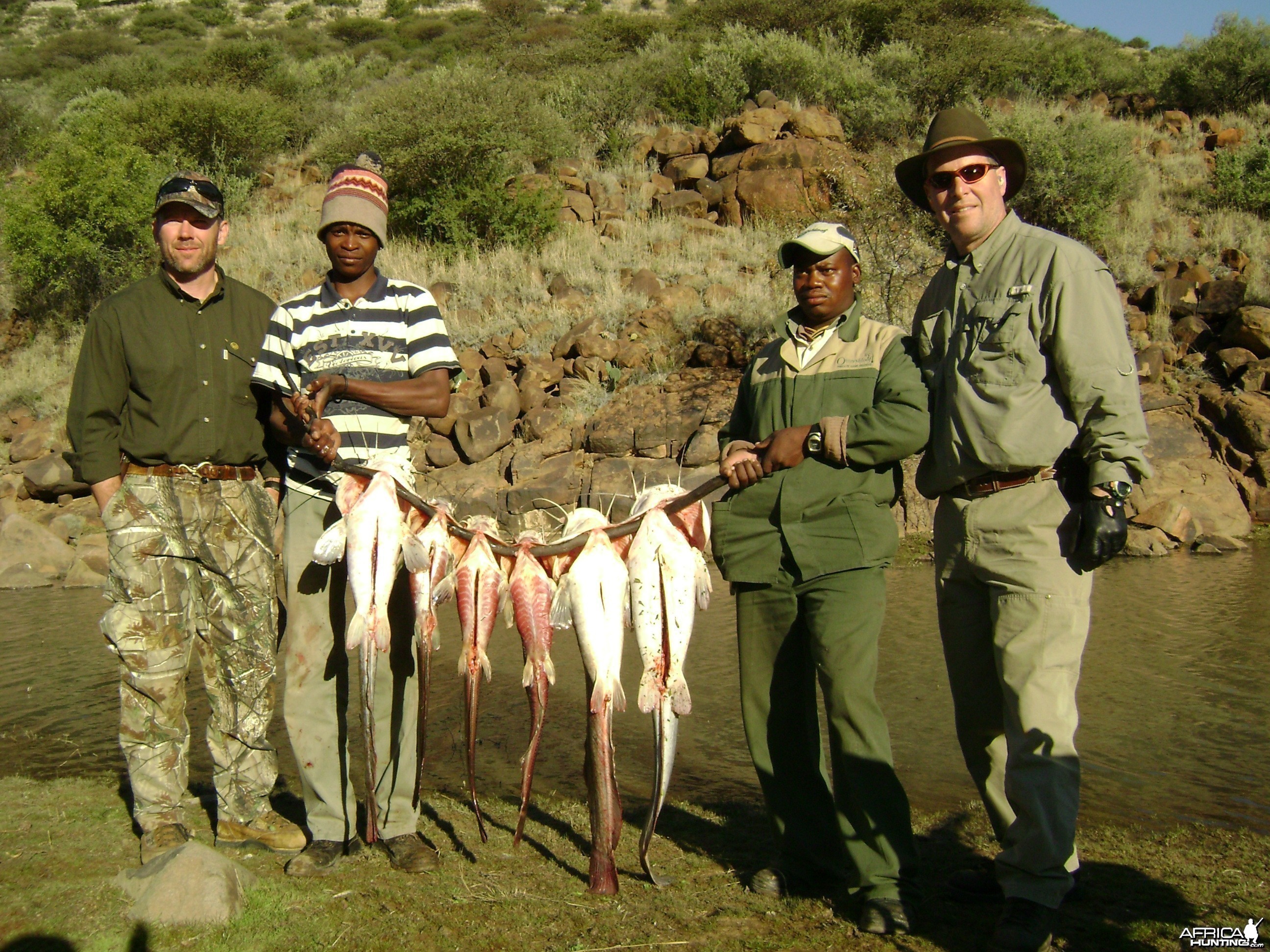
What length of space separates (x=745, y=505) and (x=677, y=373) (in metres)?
8.74

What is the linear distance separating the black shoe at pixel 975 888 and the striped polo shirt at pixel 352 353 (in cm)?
263

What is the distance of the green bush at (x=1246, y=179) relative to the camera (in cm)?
1661

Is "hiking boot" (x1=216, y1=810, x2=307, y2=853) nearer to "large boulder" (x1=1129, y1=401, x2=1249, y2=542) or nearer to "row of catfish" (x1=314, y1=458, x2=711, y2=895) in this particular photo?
"row of catfish" (x1=314, y1=458, x2=711, y2=895)

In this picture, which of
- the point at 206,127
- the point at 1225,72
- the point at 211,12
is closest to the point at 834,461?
the point at 206,127

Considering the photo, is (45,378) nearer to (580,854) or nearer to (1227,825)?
(580,854)

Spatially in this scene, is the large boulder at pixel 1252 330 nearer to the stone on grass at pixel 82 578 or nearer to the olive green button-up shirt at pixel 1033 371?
the olive green button-up shirt at pixel 1033 371

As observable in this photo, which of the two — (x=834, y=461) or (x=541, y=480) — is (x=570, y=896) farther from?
(x=541, y=480)

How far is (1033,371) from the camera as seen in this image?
3215 mm

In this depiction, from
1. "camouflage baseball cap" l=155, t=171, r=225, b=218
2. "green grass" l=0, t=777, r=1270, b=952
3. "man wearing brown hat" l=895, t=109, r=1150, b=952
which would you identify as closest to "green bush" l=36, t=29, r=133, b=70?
"camouflage baseball cap" l=155, t=171, r=225, b=218

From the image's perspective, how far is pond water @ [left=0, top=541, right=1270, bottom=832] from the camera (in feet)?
15.2

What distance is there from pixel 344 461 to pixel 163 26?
53.1 metres

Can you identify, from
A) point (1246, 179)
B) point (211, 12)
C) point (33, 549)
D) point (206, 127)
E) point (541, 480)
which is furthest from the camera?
point (211, 12)

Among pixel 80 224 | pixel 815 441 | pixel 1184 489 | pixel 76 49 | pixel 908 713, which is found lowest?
pixel 908 713

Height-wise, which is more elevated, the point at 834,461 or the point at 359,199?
the point at 359,199
